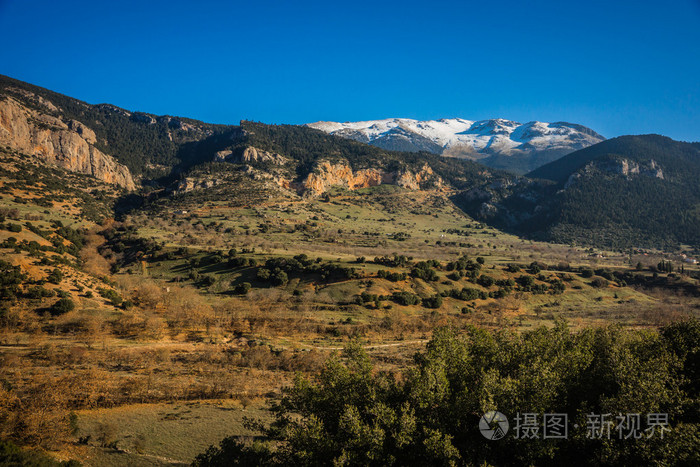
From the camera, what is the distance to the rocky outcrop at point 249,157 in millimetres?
187750

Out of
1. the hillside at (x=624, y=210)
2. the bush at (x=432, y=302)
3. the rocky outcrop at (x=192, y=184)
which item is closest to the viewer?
the bush at (x=432, y=302)

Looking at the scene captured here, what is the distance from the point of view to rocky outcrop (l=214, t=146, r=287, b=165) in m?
188

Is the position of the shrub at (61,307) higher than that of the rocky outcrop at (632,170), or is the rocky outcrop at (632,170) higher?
the rocky outcrop at (632,170)

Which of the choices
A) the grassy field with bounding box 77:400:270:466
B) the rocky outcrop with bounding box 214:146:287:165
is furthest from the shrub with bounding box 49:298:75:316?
the rocky outcrop with bounding box 214:146:287:165

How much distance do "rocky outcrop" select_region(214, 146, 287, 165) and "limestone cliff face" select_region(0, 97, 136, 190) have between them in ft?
164

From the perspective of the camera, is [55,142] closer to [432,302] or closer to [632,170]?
[432,302]

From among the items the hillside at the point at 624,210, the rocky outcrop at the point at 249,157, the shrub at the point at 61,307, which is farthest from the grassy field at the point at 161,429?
the rocky outcrop at the point at 249,157

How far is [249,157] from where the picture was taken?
18825cm

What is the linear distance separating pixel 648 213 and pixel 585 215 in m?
28.8

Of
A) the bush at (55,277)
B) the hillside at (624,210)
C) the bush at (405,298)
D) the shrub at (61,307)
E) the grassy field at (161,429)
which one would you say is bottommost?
the grassy field at (161,429)

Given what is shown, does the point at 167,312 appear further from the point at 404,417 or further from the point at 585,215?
the point at 585,215

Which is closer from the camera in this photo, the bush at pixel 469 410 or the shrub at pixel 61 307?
the bush at pixel 469 410

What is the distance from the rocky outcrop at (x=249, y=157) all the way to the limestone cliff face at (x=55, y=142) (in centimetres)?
5001

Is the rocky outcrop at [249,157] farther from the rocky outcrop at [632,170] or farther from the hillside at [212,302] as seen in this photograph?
the rocky outcrop at [632,170]
